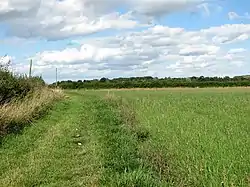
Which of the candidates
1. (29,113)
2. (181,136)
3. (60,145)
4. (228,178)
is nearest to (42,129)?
(29,113)

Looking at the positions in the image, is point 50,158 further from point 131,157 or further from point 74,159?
point 131,157

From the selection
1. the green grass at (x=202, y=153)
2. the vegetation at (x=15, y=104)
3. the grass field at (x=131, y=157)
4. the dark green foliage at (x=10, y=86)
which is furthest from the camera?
the dark green foliage at (x=10, y=86)

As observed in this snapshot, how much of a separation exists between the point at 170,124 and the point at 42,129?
5.02m

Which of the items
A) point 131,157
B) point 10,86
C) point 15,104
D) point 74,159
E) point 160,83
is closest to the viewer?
point 131,157

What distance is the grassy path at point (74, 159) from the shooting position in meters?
8.61

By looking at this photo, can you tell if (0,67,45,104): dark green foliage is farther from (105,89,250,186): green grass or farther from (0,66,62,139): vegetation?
(105,89,250,186): green grass

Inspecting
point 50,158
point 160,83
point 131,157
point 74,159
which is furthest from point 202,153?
point 160,83

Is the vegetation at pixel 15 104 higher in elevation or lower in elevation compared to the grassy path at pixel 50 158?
higher

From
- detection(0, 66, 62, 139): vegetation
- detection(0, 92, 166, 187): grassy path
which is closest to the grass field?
detection(0, 92, 166, 187): grassy path

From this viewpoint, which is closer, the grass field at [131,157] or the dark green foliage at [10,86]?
the grass field at [131,157]


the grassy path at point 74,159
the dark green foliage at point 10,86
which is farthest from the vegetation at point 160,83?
the grassy path at point 74,159

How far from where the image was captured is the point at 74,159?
11.2m

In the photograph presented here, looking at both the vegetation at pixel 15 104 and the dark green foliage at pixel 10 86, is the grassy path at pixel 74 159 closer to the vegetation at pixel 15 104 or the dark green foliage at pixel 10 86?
the vegetation at pixel 15 104

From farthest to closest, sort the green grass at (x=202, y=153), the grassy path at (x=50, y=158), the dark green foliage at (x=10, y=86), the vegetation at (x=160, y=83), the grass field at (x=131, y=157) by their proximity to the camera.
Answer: the vegetation at (x=160, y=83)
the dark green foliage at (x=10, y=86)
the grassy path at (x=50, y=158)
the grass field at (x=131, y=157)
the green grass at (x=202, y=153)
